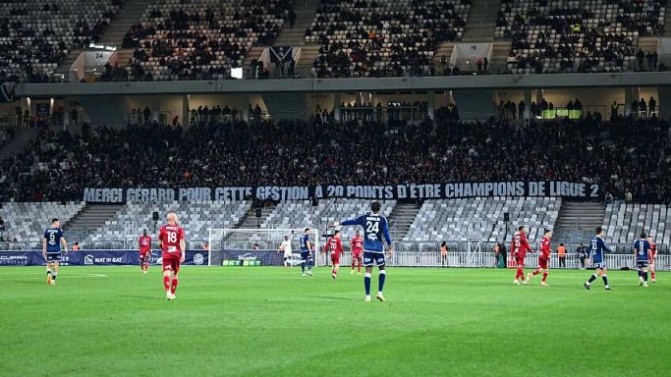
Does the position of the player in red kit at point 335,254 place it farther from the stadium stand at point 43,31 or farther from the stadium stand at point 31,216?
the stadium stand at point 43,31

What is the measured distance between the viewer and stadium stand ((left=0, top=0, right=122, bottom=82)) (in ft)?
289

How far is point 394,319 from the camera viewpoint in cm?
2255

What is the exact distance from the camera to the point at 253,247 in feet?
227

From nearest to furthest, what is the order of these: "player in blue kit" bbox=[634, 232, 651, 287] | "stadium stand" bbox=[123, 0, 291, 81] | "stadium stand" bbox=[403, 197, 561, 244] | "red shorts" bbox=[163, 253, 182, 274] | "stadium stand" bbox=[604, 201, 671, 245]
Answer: "red shorts" bbox=[163, 253, 182, 274]
"player in blue kit" bbox=[634, 232, 651, 287]
"stadium stand" bbox=[604, 201, 671, 245]
"stadium stand" bbox=[403, 197, 561, 244]
"stadium stand" bbox=[123, 0, 291, 81]

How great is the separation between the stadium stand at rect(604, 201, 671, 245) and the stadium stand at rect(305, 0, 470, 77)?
17027 millimetres

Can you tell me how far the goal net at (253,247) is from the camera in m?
67.9

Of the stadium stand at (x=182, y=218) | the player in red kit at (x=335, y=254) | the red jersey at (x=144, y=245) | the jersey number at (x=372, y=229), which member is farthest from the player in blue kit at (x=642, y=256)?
the stadium stand at (x=182, y=218)

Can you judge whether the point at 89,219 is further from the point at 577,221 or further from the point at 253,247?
the point at 577,221

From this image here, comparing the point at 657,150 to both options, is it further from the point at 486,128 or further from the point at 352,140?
the point at 352,140

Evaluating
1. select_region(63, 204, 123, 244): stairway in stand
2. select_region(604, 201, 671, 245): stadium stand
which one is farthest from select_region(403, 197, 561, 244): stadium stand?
select_region(63, 204, 123, 244): stairway in stand

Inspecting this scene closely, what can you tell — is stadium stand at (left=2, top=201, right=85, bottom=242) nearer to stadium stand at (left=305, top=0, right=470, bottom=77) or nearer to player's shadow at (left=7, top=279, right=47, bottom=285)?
stadium stand at (left=305, top=0, right=470, bottom=77)

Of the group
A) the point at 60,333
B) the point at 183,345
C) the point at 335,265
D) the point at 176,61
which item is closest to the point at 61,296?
the point at 60,333

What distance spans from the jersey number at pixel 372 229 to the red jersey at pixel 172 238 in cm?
A: 462

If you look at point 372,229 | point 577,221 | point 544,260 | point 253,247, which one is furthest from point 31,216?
point 372,229
